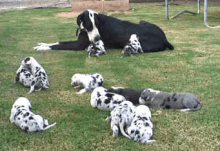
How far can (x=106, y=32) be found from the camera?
8.58 m

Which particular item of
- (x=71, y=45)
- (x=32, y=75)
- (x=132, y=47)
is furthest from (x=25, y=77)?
(x=71, y=45)

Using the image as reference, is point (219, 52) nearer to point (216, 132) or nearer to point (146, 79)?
point (146, 79)

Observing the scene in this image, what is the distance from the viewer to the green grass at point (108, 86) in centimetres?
389

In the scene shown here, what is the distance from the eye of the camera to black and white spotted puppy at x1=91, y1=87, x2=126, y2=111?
4.53 metres

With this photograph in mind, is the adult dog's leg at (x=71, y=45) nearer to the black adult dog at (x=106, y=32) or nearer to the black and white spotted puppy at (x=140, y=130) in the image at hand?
the black adult dog at (x=106, y=32)

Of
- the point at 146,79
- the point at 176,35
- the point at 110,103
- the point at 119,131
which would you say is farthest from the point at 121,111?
the point at 176,35

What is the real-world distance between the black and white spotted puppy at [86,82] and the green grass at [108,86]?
12 cm

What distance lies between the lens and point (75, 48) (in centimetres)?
849

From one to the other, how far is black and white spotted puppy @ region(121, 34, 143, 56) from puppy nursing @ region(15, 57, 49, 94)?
2.44m

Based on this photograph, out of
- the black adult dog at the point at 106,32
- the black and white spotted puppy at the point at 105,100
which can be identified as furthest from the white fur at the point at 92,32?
the black and white spotted puppy at the point at 105,100

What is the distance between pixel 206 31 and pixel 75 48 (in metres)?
4.22

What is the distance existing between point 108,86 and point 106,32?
3.06 metres

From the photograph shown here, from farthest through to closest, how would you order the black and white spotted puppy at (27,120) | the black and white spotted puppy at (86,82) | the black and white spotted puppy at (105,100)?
the black and white spotted puppy at (86,82) < the black and white spotted puppy at (105,100) < the black and white spotted puppy at (27,120)

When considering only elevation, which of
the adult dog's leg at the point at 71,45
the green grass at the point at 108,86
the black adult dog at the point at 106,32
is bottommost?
the green grass at the point at 108,86
